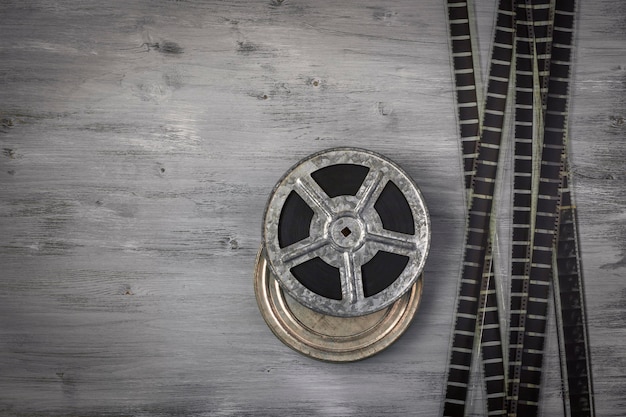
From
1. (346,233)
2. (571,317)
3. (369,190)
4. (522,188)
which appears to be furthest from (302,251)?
(571,317)

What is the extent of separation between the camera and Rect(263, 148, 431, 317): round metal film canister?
2.51m

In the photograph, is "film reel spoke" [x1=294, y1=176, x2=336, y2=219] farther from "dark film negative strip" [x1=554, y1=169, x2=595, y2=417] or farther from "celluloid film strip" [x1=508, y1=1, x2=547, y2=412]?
"dark film negative strip" [x1=554, y1=169, x2=595, y2=417]

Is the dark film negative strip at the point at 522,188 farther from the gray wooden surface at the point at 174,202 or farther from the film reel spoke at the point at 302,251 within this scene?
the film reel spoke at the point at 302,251

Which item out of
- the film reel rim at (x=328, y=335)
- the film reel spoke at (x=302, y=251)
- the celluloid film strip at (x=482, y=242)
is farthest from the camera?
the celluloid film strip at (x=482, y=242)

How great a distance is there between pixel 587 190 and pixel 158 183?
6.36 feet

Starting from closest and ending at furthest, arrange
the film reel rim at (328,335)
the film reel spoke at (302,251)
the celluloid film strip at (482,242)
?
the film reel spoke at (302,251), the film reel rim at (328,335), the celluloid film strip at (482,242)

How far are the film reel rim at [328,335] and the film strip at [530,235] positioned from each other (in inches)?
10.8

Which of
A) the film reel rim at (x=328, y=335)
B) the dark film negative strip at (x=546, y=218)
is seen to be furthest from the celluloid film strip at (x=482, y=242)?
the film reel rim at (x=328, y=335)

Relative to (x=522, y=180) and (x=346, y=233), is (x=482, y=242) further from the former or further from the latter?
(x=346, y=233)

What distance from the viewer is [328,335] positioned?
106 inches

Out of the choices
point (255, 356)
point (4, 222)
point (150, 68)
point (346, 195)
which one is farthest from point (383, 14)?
point (4, 222)

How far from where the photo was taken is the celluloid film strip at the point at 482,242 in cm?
279

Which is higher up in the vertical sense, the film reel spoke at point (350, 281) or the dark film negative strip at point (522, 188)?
the dark film negative strip at point (522, 188)

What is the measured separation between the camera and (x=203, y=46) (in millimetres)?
2809
